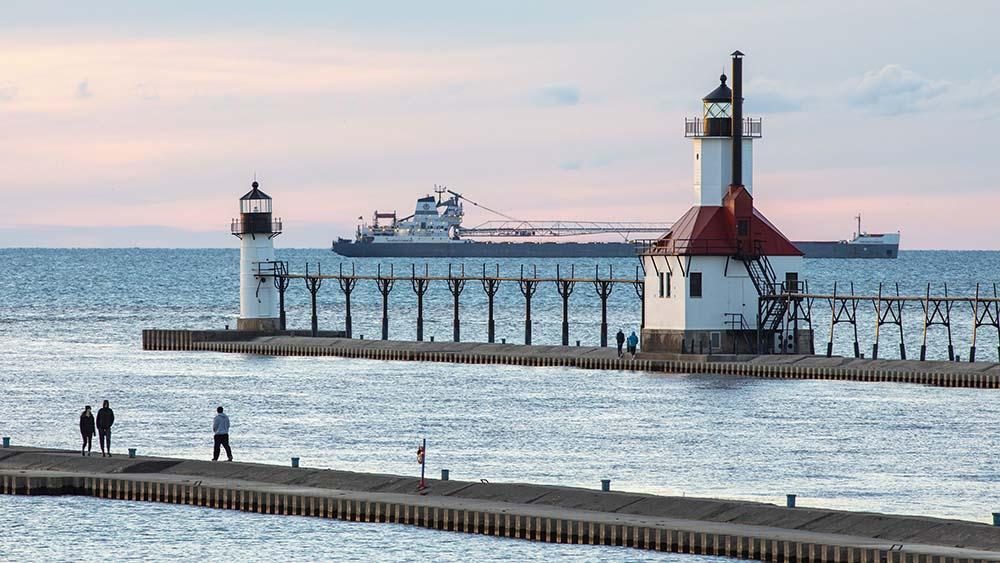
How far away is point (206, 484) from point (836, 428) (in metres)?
24.7

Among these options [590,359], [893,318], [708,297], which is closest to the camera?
[708,297]

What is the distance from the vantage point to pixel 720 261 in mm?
76438

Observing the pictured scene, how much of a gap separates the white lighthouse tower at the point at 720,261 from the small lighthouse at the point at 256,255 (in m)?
23.5

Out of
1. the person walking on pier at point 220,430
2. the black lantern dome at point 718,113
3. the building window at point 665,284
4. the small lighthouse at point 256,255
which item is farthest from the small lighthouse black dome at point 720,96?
the person walking on pier at point 220,430

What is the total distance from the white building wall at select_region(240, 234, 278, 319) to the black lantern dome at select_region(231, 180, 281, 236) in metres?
0.40

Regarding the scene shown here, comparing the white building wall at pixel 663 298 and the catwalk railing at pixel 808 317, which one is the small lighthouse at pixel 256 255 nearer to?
the catwalk railing at pixel 808 317

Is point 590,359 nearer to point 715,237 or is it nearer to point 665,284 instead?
point 665,284

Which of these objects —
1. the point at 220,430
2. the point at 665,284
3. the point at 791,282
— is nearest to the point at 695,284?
the point at 665,284

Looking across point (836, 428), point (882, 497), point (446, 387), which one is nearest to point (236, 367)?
point (446, 387)

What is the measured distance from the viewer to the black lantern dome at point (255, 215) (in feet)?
309

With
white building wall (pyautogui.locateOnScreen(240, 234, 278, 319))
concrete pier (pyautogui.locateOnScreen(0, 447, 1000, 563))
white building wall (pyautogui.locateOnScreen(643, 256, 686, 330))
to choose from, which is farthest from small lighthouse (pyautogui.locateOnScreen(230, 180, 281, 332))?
concrete pier (pyautogui.locateOnScreen(0, 447, 1000, 563))

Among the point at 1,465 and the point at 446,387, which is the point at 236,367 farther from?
the point at 1,465

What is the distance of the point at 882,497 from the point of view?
42.5 meters

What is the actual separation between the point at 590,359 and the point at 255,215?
71.9 ft
